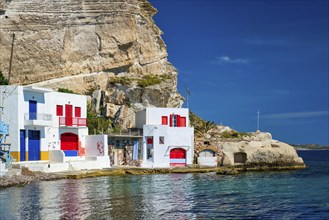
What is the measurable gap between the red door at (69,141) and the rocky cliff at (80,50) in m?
14.6

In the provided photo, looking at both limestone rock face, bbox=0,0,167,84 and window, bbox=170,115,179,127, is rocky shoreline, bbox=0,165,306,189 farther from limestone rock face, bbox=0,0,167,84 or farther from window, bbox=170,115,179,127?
limestone rock face, bbox=0,0,167,84

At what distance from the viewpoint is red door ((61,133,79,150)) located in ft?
128

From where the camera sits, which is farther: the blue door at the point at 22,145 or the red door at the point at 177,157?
the red door at the point at 177,157

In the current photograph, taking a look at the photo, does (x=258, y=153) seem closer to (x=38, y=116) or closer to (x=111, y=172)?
(x=111, y=172)

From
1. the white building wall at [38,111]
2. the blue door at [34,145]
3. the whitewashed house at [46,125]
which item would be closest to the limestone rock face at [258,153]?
the whitewashed house at [46,125]

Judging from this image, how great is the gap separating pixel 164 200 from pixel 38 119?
17973mm

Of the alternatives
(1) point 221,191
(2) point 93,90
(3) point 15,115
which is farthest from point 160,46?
(1) point 221,191

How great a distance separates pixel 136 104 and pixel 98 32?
11933 millimetres

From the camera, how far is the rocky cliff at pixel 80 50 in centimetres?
5622

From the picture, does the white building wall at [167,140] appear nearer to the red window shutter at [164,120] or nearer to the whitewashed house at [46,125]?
the red window shutter at [164,120]

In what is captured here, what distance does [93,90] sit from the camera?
188 feet

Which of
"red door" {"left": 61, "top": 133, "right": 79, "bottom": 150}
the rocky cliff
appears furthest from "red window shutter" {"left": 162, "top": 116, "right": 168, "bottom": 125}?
"red door" {"left": 61, "top": 133, "right": 79, "bottom": 150}

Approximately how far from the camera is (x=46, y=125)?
37031 mm

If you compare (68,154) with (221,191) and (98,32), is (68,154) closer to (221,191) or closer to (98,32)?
(221,191)
